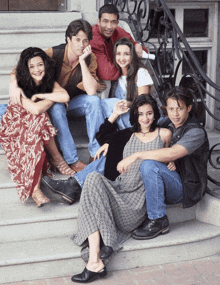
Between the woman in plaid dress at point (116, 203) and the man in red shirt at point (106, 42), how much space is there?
2.10ft

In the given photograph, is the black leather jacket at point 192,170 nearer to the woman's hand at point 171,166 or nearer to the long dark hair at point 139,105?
the woman's hand at point 171,166

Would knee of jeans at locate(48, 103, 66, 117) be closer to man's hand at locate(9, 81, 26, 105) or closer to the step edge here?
man's hand at locate(9, 81, 26, 105)

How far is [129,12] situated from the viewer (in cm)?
454

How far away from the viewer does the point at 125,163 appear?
3.12 m

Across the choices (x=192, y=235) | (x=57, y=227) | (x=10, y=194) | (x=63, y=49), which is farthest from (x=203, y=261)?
(x=63, y=49)

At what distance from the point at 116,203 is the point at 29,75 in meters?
1.17

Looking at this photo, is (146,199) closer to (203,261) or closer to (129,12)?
(203,261)

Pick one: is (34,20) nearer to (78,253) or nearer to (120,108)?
(120,108)

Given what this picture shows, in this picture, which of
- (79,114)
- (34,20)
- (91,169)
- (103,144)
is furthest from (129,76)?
(34,20)

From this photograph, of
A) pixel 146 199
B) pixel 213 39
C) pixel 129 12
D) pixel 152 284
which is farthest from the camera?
pixel 213 39

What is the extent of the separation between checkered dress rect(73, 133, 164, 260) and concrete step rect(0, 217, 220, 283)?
0.37 ft

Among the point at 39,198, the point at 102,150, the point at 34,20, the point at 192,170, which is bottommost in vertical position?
the point at 39,198

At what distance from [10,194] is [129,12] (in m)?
2.34

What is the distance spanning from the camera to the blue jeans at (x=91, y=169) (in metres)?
3.19
